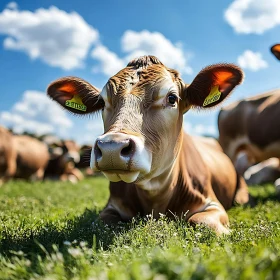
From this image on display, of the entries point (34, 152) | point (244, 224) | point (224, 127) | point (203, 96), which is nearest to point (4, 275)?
point (244, 224)

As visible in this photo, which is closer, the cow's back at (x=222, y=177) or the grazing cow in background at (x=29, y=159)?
the cow's back at (x=222, y=177)

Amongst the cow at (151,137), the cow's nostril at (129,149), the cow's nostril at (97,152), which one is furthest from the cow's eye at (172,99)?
the cow's nostril at (97,152)

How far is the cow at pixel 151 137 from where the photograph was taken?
352cm

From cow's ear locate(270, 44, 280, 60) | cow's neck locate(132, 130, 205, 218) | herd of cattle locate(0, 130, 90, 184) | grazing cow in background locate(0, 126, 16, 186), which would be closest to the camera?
cow's neck locate(132, 130, 205, 218)

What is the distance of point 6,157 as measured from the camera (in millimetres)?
17125

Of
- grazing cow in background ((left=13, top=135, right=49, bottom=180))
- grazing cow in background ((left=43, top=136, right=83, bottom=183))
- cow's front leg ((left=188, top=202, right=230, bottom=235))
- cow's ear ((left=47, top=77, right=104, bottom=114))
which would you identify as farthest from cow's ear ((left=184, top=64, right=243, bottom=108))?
grazing cow in background ((left=43, top=136, right=83, bottom=183))

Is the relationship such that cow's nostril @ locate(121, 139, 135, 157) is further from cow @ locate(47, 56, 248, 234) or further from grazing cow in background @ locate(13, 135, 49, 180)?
grazing cow in background @ locate(13, 135, 49, 180)

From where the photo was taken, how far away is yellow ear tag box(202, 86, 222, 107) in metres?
4.64

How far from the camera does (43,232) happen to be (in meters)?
3.63

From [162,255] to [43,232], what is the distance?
4.89ft

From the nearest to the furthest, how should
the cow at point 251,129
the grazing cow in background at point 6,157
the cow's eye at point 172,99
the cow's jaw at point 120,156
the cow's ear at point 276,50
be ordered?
the cow's jaw at point 120,156
the cow's eye at point 172,99
the cow's ear at point 276,50
the cow at point 251,129
the grazing cow in background at point 6,157

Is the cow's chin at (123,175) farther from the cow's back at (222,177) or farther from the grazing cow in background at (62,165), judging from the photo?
the grazing cow in background at (62,165)

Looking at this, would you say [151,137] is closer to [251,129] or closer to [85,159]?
[85,159]

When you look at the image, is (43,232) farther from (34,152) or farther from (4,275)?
(34,152)
